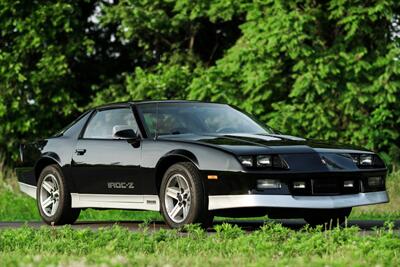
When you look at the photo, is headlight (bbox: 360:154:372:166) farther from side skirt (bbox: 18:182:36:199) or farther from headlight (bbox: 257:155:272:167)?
side skirt (bbox: 18:182:36:199)

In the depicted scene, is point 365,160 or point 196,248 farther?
point 365,160

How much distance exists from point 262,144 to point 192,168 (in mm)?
773

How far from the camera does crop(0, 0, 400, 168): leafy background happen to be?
21.2 metres

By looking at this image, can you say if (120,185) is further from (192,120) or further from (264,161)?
(264,161)

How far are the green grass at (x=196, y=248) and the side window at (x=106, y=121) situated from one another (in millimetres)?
2649

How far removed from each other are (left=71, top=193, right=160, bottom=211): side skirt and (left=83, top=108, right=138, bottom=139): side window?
73cm

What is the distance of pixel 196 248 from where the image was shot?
8070mm

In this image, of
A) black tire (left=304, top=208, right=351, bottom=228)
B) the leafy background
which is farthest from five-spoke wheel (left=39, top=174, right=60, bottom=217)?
the leafy background

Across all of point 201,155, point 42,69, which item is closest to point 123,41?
point 42,69

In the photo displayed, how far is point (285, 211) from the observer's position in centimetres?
1022

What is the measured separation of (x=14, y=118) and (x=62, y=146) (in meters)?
14.1

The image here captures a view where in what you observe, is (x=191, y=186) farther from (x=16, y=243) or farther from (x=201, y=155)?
(x=16, y=243)

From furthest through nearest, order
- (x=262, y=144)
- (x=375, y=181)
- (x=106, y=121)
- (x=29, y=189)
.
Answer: (x=29, y=189), (x=106, y=121), (x=375, y=181), (x=262, y=144)

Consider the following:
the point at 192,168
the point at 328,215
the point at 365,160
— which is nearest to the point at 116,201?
the point at 192,168
